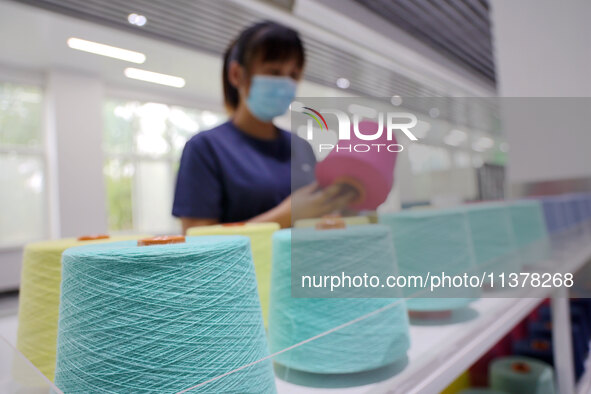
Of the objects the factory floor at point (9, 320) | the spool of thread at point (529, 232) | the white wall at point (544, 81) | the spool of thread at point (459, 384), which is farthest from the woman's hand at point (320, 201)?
the white wall at point (544, 81)

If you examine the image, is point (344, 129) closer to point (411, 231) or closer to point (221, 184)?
point (411, 231)

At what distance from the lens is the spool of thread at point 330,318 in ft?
1.13

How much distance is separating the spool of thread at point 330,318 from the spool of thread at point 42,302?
7.6 inches

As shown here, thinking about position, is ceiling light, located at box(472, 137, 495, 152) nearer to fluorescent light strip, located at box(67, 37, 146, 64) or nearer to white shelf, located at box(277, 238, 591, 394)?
white shelf, located at box(277, 238, 591, 394)

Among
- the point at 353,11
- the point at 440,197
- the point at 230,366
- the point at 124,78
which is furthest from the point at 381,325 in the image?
the point at 124,78

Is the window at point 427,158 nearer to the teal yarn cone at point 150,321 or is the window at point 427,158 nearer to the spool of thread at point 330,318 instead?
the spool of thread at point 330,318

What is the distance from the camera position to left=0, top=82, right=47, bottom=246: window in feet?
14.3

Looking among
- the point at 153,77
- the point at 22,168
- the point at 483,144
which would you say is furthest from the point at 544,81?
the point at 22,168

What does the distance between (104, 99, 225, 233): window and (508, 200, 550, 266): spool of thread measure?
4752mm

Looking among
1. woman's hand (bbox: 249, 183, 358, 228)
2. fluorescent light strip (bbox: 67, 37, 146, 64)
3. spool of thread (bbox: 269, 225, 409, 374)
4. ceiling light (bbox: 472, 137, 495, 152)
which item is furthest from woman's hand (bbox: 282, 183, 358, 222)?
fluorescent light strip (bbox: 67, 37, 146, 64)

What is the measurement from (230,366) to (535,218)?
3.19 ft

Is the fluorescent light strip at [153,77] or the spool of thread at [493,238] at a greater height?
the fluorescent light strip at [153,77]

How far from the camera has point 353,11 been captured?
3.48 feet

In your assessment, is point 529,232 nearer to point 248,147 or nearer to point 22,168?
point 248,147
